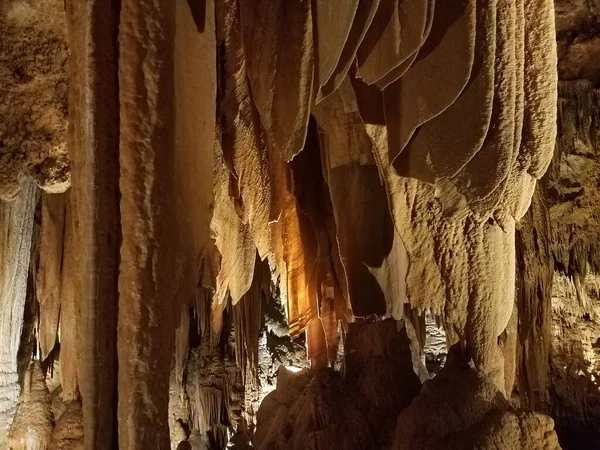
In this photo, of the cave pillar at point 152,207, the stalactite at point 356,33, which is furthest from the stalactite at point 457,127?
the cave pillar at point 152,207

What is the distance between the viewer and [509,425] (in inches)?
69.1

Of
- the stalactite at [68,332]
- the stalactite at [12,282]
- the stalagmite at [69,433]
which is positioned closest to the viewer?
the stalagmite at [69,433]

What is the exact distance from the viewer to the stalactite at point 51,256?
3.25m

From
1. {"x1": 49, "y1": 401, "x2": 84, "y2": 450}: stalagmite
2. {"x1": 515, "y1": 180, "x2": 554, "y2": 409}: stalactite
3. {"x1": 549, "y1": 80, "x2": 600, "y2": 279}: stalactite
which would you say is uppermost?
{"x1": 549, "y1": 80, "x2": 600, "y2": 279}: stalactite

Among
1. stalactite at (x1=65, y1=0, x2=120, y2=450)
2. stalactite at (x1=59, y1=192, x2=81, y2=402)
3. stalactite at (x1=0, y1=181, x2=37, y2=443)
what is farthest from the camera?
stalactite at (x1=0, y1=181, x2=37, y2=443)

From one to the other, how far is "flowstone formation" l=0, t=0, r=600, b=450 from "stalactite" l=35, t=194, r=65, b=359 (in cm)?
1

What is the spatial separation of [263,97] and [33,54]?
3.06ft

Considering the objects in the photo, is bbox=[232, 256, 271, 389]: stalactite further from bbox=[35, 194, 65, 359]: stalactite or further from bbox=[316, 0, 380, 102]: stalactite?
bbox=[316, 0, 380, 102]: stalactite

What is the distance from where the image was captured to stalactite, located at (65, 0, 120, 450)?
111 centimetres

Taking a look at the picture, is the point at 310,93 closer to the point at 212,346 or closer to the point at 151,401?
the point at 151,401

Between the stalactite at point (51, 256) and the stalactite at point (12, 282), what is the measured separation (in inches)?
3.3

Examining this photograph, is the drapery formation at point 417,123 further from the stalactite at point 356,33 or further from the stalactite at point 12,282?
the stalactite at point 12,282

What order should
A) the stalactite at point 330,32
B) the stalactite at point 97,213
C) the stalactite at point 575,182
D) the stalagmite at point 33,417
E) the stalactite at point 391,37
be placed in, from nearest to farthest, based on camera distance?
1. the stalactite at point 97,213
2. the stalactite at point 330,32
3. the stalactite at point 391,37
4. the stalagmite at point 33,417
5. the stalactite at point 575,182

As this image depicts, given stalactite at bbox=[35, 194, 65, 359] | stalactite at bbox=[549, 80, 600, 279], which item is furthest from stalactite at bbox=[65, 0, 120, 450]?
stalactite at bbox=[549, 80, 600, 279]
